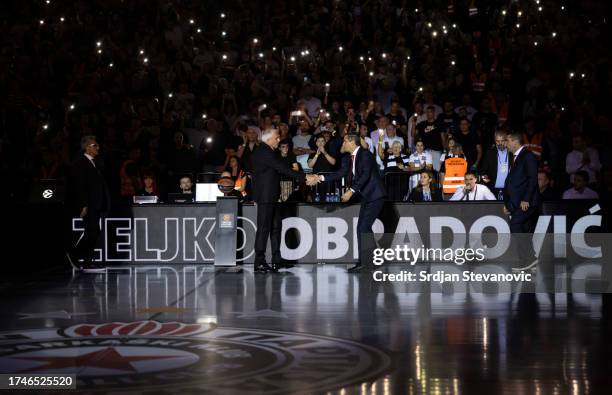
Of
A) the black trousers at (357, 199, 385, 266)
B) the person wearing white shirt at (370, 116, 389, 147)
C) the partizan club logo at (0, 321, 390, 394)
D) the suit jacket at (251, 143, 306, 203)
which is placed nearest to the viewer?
the partizan club logo at (0, 321, 390, 394)

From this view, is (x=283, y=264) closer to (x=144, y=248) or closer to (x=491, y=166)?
(x=144, y=248)

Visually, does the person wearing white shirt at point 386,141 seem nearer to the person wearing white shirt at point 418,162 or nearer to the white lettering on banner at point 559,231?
the person wearing white shirt at point 418,162

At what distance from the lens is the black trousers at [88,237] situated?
14469 mm

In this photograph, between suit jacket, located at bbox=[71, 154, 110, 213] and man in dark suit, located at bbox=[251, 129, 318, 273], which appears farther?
suit jacket, located at bbox=[71, 154, 110, 213]

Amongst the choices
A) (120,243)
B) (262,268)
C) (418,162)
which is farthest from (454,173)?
(120,243)

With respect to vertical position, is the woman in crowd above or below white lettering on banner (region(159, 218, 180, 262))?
above

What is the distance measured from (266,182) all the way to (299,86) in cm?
707

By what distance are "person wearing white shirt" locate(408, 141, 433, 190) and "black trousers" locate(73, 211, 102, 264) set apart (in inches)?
234

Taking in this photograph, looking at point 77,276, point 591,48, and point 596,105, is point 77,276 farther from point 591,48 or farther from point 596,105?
point 591,48

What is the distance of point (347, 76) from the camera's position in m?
20.9

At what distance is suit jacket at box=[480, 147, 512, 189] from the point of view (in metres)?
16.5

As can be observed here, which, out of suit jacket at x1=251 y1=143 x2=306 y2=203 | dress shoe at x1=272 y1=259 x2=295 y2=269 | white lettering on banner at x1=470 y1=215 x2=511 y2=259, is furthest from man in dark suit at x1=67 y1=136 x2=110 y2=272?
white lettering on banner at x1=470 y1=215 x2=511 y2=259

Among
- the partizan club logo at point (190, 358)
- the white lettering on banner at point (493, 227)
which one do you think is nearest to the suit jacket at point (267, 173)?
the white lettering on banner at point (493, 227)

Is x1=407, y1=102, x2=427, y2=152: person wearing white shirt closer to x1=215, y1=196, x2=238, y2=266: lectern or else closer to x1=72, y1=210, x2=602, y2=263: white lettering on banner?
x1=72, y1=210, x2=602, y2=263: white lettering on banner
